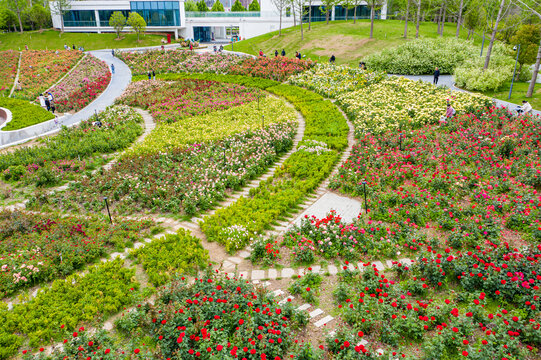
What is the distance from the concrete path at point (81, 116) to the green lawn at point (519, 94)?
25514 millimetres

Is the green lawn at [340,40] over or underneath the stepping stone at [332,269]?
over

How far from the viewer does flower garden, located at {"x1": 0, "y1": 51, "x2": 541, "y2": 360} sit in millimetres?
5773

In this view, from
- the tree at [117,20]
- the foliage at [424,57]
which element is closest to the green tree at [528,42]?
the foliage at [424,57]

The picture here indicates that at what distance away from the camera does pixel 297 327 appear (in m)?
6.20

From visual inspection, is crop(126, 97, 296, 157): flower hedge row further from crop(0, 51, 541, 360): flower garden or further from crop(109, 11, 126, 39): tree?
crop(109, 11, 126, 39): tree

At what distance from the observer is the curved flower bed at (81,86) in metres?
26.2

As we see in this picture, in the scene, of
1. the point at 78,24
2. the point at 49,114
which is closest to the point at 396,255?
the point at 49,114

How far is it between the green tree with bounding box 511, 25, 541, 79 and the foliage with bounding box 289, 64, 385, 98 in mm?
10641

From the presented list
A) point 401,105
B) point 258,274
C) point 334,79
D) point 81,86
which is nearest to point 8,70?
point 81,86

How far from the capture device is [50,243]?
8.62 meters

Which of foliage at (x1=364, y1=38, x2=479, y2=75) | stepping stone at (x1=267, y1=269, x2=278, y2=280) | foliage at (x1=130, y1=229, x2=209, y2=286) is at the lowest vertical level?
stepping stone at (x1=267, y1=269, x2=278, y2=280)

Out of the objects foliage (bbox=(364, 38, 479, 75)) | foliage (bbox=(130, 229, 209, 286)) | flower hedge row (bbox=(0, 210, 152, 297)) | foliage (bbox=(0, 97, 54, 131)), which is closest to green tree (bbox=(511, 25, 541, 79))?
foliage (bbox=(364, 38, 479, 75))

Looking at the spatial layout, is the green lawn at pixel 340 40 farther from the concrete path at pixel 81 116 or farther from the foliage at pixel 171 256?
the foliage at pixel 171 256

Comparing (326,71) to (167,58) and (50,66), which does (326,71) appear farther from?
(50,66)
